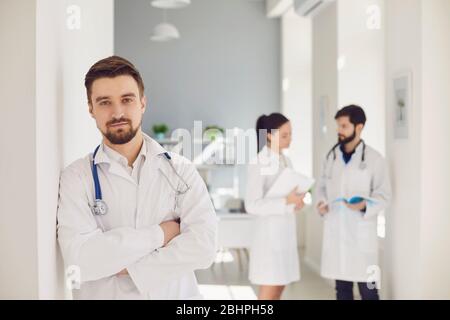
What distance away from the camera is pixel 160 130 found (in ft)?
17.7

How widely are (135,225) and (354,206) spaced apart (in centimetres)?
182

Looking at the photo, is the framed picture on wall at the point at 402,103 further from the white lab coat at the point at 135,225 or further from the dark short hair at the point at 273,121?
the white lab coat at the point at 135,225

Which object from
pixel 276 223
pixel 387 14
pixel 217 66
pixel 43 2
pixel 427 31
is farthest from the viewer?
pixel 217 66

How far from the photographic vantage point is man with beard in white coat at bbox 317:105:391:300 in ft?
9.34

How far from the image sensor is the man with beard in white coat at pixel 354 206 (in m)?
2.85

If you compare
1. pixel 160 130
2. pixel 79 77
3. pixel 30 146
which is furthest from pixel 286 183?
pixel 160 130

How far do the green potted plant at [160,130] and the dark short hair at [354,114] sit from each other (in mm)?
2778

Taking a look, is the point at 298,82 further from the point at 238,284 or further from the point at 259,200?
the point at 259,200

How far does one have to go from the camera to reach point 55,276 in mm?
1319

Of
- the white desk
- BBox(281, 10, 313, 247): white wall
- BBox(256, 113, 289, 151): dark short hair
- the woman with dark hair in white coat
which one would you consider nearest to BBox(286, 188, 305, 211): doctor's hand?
the woman with dark hair in white coat

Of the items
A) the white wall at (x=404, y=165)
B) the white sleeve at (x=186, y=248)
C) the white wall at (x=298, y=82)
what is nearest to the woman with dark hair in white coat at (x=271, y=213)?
the white wall at (x=404, y=165)

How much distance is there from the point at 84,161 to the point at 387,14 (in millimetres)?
2225

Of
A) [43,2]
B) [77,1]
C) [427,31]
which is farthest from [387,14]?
[43,2]
